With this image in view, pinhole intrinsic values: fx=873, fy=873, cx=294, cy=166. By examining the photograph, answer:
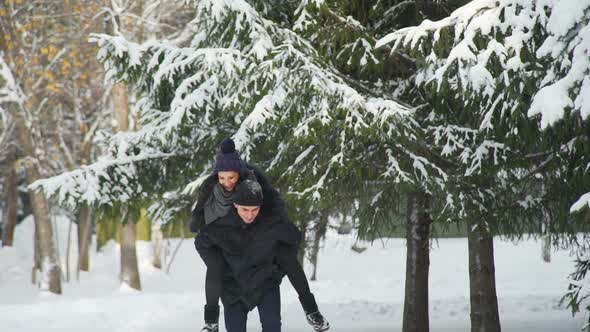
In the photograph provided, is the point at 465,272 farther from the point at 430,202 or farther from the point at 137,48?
the point at 137,48

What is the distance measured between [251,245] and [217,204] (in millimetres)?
385

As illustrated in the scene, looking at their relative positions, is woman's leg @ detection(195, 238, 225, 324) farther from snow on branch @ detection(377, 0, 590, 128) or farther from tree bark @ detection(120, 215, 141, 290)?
tree bark @ detection(120, 215, 141, 290)

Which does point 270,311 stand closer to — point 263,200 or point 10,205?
point 263,200

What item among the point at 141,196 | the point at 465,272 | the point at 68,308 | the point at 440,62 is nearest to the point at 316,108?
the point at 440,62

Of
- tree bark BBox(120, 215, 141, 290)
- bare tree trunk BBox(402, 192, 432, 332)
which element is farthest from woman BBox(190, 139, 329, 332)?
tree bark BBox(120, 215, 141, 290)

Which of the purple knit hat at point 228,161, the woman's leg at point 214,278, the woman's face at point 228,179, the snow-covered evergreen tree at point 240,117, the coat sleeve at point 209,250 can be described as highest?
the snow-covered evergreen tree at point 240,117

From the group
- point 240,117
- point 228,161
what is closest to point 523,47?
point 228,161

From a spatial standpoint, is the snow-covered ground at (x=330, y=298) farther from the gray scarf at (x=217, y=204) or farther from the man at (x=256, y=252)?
the gray scarf at (x=217, y=204)

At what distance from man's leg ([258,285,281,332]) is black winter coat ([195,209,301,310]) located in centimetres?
6

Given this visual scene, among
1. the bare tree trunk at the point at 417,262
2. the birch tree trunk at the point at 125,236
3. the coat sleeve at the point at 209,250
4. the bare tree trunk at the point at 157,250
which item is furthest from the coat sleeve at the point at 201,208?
the bare tree trunk at the point at 157,250

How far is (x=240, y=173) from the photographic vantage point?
623cm

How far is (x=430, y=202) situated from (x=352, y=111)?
283cm

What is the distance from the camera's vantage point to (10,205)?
29.2 metres

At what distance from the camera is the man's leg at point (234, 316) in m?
6.42
